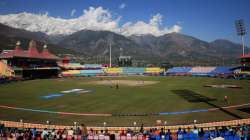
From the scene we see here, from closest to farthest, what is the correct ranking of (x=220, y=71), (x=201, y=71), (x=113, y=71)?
1. (x=220, y=71)
2. (x=201, y=71)
3. (x=113, y=71)

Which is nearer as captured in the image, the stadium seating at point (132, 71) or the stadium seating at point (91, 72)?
the stadium seating at point (91, 72)

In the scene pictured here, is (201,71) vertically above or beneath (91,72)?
beneath

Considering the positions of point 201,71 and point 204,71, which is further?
point 201,71

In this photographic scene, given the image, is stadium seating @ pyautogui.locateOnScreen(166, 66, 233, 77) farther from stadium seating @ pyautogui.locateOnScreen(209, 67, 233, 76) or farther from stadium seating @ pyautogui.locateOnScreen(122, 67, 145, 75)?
stadium seating @ pyautogui.locateOnScreen(122, 67, 145, 75)

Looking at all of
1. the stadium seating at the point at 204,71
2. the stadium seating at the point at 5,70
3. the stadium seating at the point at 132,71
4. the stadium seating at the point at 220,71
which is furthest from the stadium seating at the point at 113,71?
the stadium seating at the point at 5,70

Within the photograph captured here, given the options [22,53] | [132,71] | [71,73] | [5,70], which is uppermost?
[22,53]

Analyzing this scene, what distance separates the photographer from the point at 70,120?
123ft

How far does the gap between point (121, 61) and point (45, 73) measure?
60.9 meters

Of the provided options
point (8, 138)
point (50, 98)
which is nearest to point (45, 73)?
point (50, 98)

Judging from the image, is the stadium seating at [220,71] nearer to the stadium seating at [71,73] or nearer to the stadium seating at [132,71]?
the stadium seating at [132,71]

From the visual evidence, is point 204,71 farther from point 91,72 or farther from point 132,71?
point 91,72

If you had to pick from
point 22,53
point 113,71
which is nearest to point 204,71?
point 113,71

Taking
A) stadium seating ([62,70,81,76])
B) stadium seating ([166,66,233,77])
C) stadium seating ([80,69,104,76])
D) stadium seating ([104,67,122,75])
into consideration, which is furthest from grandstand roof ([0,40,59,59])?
stadium seating ([166,66,233,77])

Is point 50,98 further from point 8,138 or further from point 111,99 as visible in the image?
point 8,138
